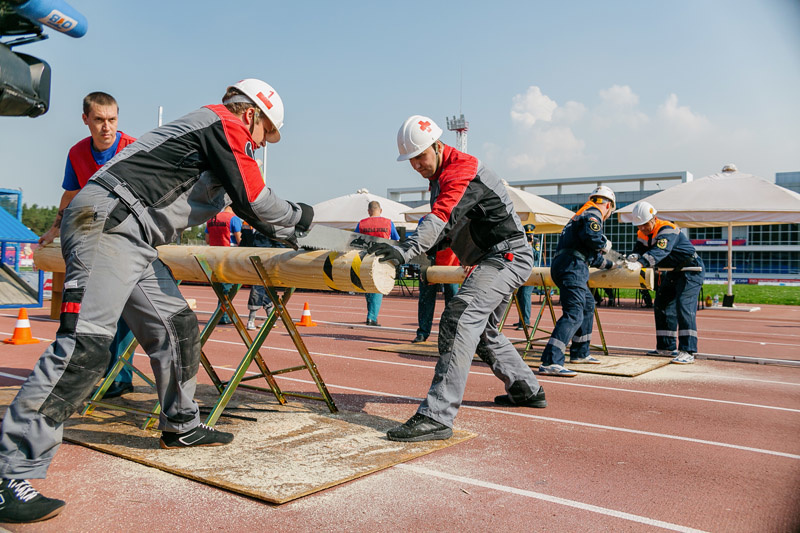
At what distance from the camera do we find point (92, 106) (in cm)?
494

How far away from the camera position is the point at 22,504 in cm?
292

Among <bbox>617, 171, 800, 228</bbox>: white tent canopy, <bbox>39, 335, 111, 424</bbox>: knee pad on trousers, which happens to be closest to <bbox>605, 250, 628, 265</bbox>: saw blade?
<bbox>39, 335, 111, 424</bbox>: knee pad on trousers

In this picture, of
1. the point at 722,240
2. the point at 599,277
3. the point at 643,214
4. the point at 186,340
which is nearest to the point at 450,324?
the point at 186,340

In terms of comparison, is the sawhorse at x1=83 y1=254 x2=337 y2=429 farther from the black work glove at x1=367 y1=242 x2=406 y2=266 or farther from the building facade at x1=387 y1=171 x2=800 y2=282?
the building facade at x1=387 y1=171 x2=800 y2=282

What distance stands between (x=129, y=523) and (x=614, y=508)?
2291 millimetres

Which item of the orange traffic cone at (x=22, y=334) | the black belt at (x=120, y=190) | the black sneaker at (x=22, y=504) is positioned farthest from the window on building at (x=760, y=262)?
the black sneaker at (x=22, y=504)

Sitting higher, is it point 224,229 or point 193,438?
point 224,229

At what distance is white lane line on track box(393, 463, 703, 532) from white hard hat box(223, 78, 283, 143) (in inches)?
85.3

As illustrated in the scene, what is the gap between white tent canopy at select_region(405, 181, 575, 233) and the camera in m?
16.8

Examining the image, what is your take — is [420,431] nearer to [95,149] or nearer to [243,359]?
[243,359]

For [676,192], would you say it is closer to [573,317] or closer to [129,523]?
[573,317]

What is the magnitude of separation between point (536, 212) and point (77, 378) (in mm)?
14835

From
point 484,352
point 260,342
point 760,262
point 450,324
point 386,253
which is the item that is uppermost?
point 760,262

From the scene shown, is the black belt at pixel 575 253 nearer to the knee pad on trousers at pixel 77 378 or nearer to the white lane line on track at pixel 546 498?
the white lane line on track at pixel 546 498
